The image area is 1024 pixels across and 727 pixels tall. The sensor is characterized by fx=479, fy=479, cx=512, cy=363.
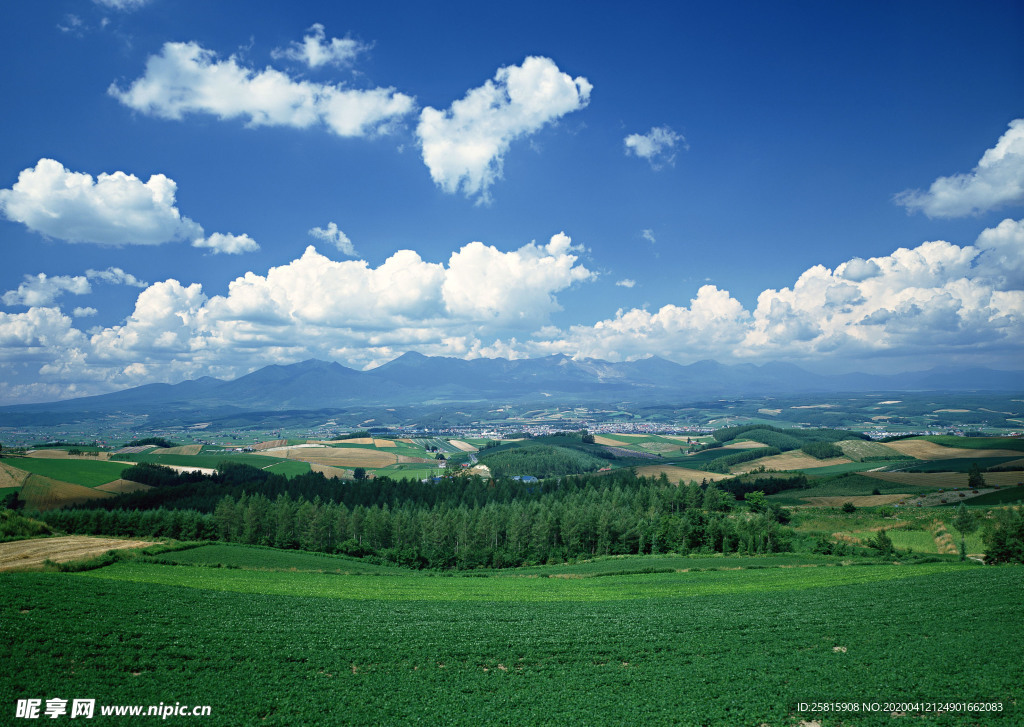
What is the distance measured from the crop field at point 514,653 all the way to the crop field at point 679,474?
78852 millimetres

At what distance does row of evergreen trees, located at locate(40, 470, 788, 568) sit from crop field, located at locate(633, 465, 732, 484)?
35988 millimetres

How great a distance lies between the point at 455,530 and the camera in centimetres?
6888

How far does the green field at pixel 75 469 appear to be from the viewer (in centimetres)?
9899

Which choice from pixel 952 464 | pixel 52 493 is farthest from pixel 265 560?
pixel 952 464

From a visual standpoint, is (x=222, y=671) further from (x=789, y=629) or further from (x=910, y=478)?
(x=910, y=478)

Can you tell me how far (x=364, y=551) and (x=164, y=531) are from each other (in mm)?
28523

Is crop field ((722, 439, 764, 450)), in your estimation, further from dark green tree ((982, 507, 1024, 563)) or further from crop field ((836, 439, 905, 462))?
dark green tree ((982, 507, 1024, 563))

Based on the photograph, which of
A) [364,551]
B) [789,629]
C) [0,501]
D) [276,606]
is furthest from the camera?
[0,501]

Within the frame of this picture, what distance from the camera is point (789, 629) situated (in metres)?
24.6

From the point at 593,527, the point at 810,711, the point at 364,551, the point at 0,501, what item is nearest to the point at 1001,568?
the point at 810,711

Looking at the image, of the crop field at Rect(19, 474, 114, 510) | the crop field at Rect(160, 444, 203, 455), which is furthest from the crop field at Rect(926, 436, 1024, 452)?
the crop field at Rect(160, 444, 203, 455)

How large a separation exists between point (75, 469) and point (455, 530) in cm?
9552

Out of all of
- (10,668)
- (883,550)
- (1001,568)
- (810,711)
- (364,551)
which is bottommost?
(364,551)

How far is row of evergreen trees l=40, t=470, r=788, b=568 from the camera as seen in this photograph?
6469 centimetres
